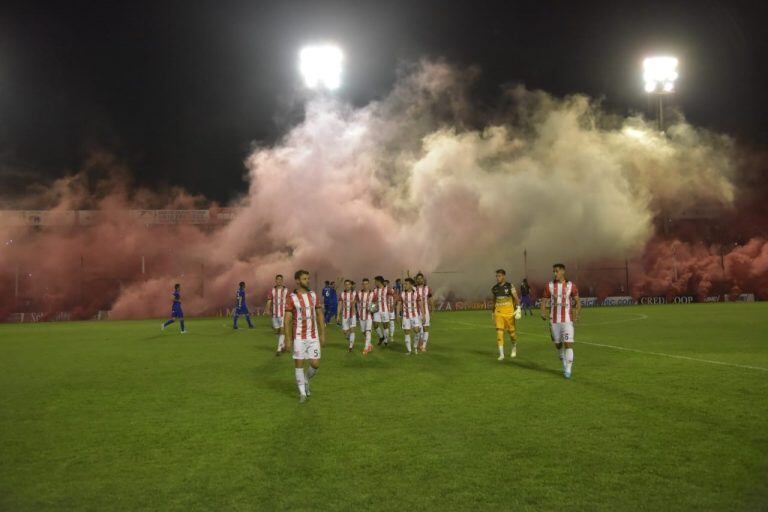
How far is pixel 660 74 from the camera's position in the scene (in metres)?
48.4

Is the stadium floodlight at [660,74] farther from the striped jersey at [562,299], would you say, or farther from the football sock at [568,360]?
the football sock at [568,360]

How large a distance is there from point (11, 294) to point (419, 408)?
46.0 meters

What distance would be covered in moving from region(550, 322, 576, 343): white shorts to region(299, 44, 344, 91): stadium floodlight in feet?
114

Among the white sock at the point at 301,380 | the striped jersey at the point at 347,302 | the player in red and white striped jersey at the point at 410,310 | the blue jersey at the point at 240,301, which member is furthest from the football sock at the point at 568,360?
the blue jersey at the point at 240,301

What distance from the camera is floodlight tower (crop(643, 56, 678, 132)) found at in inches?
1892

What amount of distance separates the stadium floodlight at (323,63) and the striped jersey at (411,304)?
98.3ft

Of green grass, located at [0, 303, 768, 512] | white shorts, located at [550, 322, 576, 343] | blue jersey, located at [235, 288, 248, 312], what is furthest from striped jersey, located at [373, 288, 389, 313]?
blue jersey, located at [235, 288, 248, 312]

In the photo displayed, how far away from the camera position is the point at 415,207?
48750mm

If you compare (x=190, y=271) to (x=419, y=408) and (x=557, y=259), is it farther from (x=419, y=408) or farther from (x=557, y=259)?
(x=419, y=408)

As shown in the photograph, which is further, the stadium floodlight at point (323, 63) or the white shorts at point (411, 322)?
the stadium floodlight at point (323, 63)

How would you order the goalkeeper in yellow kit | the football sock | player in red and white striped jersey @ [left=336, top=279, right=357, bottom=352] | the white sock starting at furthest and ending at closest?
player in red and white striped jersey @ [left=336, top=279, right=357, bottom=352] → the goalkeeper in yellow kit → the football sock → the white sock

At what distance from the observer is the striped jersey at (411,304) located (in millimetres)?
16453

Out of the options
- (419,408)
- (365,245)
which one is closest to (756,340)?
(419,408)

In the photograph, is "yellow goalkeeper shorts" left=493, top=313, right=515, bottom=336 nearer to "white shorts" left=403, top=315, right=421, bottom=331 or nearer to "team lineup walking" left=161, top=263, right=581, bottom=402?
"team lineup walking" left=161, top=263, right=581, bottom=402
